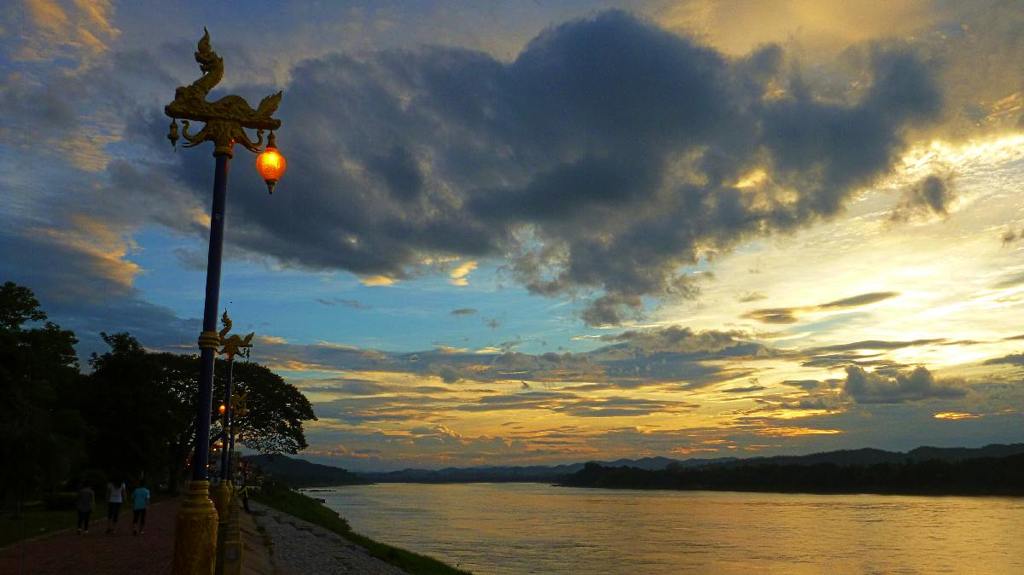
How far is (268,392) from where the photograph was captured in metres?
70.6

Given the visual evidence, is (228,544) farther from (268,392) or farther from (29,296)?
(268,392)

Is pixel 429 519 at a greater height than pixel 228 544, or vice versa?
pixel 228 544

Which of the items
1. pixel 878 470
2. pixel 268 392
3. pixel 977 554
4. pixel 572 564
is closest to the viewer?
pixel 572 564

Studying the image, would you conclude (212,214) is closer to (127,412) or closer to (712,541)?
(127,412)

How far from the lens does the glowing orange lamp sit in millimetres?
12344

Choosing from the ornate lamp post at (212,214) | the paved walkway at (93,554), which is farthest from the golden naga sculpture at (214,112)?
the paved walkway at (93,554)

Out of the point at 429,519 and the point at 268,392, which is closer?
the point at 268,392

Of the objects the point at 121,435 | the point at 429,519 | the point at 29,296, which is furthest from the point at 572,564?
the point at 429,519

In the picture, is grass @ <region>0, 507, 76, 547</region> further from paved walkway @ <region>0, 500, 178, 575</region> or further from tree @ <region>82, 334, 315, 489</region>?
tree @ <region>82, 334, 315, 489</region>

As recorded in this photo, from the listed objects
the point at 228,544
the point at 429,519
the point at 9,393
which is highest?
the point at 9,393

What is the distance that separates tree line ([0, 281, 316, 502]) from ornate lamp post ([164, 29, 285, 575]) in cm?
2009

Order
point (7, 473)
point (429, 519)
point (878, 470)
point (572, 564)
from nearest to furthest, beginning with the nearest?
point (7, 473)
point (572, 564)
point (429, 519)
point (878, 470)

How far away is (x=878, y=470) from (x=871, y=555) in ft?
441

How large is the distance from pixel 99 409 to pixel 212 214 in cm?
4579
